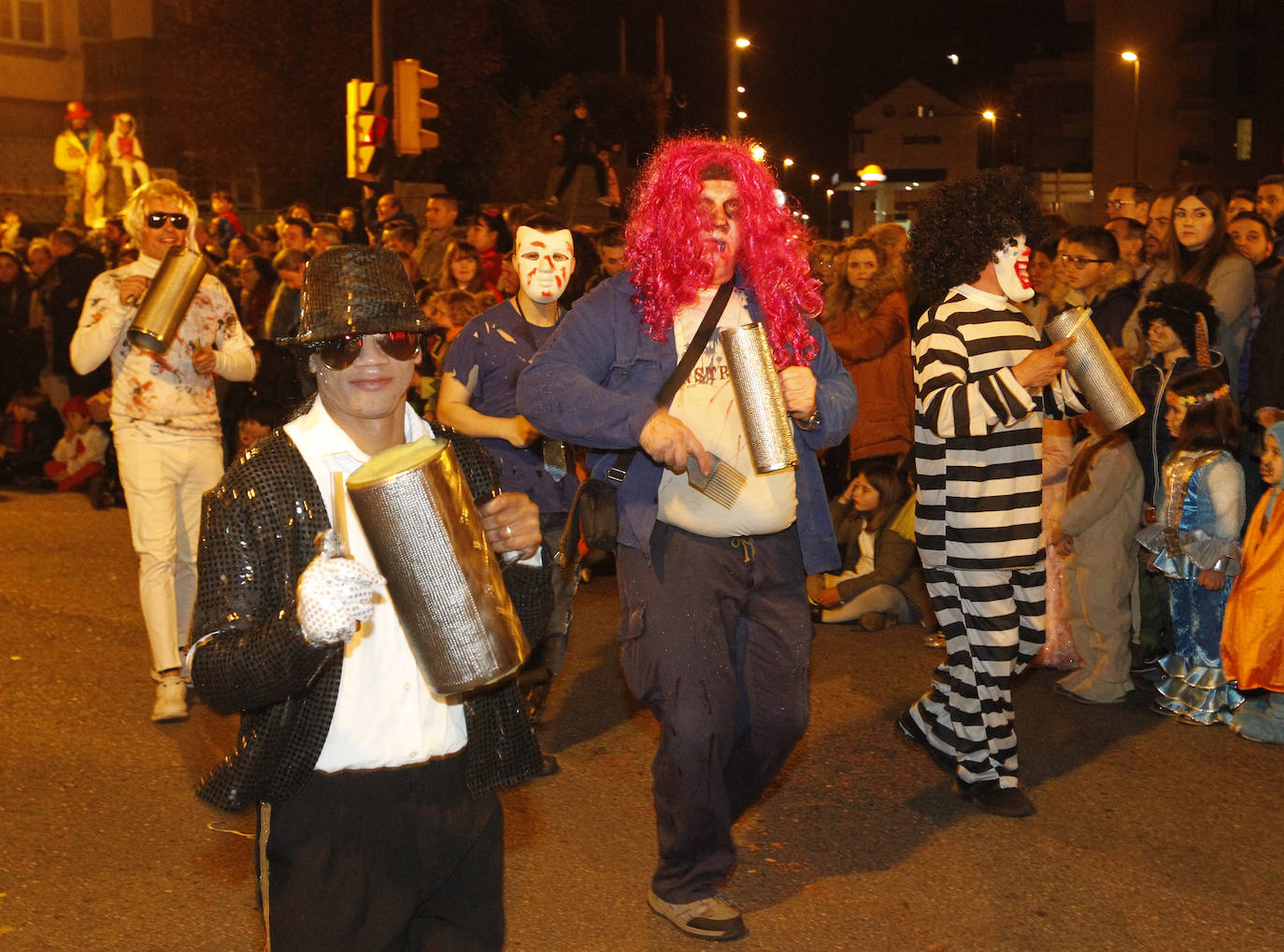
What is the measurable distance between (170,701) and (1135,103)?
51.2 m

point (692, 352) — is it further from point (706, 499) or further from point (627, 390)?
point (706, 499)

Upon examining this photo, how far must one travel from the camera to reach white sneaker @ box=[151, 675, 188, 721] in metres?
6.41

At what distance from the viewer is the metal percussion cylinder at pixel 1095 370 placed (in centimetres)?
483

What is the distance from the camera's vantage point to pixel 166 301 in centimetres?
566

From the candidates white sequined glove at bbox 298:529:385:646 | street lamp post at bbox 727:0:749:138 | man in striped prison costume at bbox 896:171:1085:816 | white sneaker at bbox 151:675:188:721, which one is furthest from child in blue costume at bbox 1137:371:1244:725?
street lamp post at bbox 727:0:749:138

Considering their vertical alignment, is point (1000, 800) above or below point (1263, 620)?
below

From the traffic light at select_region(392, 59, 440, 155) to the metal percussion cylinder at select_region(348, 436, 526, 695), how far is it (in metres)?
12.0

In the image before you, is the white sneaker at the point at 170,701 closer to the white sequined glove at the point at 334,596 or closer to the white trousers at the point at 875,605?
the white trousers at the point at 875,605

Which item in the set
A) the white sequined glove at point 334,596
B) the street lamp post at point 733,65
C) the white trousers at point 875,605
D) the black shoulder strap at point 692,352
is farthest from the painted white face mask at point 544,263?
the street lamp post at point 733,65

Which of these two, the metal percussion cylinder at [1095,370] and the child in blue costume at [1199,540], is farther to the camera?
the child in blue costume at [1199,540]

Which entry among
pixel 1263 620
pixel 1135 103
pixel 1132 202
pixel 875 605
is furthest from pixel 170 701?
pixel 1135 103

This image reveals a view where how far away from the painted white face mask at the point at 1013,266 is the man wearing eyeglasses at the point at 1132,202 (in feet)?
15.6

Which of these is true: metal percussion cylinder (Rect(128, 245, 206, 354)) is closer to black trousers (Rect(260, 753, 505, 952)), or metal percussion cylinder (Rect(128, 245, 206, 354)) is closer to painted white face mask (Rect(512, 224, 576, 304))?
painted white face mask (Rect(512, 224, 576, 304))

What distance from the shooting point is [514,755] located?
9.22 feet
